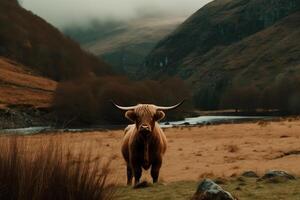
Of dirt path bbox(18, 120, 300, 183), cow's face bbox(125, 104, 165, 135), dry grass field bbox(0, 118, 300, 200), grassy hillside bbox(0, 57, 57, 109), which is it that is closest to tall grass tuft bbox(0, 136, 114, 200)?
dry grass field bbox(0, 118, 300, 200)

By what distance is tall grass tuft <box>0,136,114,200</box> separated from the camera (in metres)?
8.14

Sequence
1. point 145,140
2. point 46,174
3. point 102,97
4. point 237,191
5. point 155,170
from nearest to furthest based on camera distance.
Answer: point 46,174
point 237,191
point 145,140
point 155,170
point 102,97

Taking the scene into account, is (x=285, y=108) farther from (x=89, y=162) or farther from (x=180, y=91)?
(x=89, y=162)

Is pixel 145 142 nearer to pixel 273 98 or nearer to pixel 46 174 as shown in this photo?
pixel 46 174

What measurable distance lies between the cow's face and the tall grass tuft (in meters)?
6.44

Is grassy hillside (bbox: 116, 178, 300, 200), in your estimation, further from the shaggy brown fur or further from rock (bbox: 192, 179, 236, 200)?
rock (bbox: 192, 179, 236, 200)

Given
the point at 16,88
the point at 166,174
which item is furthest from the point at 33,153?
the point at 16,88

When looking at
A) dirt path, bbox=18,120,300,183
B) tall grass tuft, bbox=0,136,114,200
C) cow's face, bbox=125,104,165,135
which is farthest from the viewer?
dirt path, bbox=18,120,300,183

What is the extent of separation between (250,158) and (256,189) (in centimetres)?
1282

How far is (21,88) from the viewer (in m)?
155

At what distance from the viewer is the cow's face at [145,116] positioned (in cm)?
1542

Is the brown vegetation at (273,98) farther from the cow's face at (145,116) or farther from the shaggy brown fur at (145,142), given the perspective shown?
the cow's face at (145,116)

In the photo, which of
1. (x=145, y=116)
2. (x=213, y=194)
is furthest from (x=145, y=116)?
(x=213, y=194)

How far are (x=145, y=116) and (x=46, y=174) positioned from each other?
24.7ft
